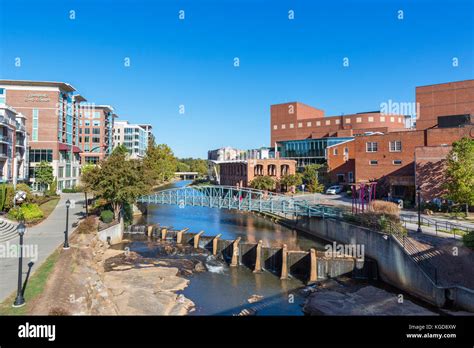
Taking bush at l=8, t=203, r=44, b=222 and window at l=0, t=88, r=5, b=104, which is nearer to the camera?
bush at l=8, t=203, r=44, b=222

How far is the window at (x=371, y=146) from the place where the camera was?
4428 centimetres

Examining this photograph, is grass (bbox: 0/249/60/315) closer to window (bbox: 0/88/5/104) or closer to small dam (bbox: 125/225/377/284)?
small dam (bbox: 125/225/377/284)

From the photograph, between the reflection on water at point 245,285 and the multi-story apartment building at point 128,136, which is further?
the multi-story apartment building at point 128,136

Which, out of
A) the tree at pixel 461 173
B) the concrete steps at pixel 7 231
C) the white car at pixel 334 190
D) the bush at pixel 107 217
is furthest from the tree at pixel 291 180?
the concrete steps at pixel 7 231

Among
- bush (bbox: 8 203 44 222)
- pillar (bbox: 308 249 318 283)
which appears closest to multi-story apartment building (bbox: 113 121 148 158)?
bush (bbox: 8 203 44 222)

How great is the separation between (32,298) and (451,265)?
19.8 m

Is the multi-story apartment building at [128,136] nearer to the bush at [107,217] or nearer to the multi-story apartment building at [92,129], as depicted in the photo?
the multi-story apartment building at [92,129]

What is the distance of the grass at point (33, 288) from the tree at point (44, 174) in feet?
106

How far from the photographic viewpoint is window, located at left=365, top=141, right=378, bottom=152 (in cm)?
4428

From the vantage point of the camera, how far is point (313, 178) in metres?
53.2

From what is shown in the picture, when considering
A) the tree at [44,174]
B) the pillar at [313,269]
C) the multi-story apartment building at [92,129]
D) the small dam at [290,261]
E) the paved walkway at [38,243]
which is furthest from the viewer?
the multi-story apartment building at [92,129]

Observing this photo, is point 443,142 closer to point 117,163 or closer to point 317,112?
point 117,163

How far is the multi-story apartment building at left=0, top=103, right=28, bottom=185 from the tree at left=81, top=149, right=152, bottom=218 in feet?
48.3
